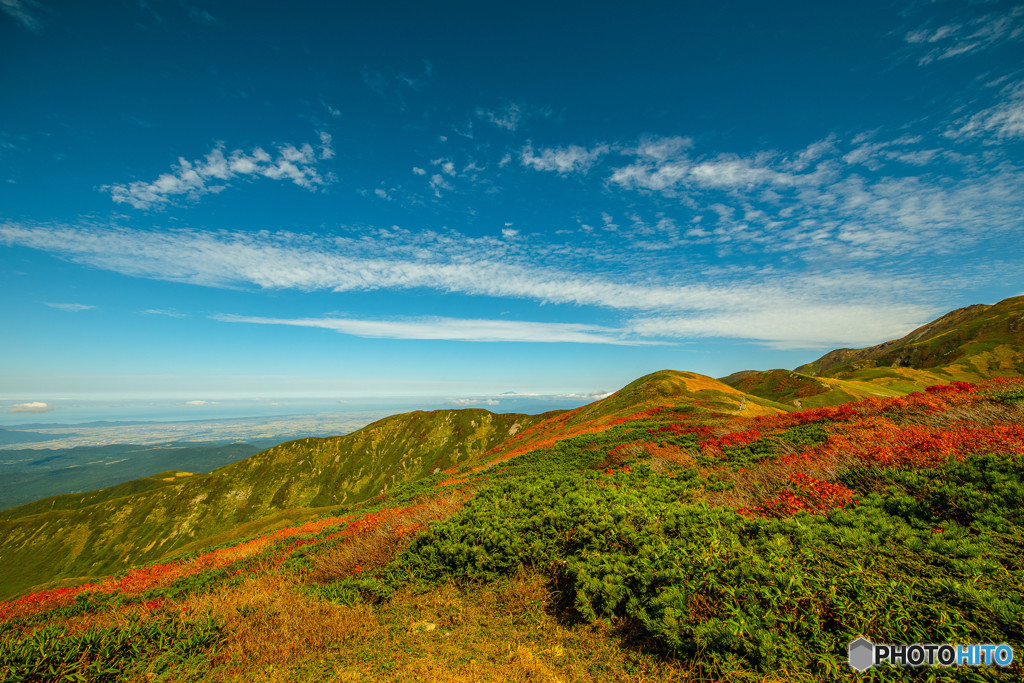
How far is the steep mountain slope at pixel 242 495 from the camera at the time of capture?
107750mm

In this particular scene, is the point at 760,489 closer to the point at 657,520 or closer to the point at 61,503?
the point at 657,520

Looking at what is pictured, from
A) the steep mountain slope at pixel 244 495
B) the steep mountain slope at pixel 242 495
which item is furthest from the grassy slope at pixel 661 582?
the steep mountain slope at pixel 242 495

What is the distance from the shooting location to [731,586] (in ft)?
22.8

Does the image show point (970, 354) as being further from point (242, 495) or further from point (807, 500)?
point (242, 495)

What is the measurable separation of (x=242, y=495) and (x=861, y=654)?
154654mm

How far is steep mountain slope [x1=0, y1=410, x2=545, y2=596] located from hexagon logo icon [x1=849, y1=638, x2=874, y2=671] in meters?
105

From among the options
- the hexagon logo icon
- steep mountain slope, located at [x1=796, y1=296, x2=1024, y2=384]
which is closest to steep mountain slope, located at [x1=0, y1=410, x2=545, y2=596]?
steep mountain slope, located at [x1=796, y1=296, x2=1024, y2=384]

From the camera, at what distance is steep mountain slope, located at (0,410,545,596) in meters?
108

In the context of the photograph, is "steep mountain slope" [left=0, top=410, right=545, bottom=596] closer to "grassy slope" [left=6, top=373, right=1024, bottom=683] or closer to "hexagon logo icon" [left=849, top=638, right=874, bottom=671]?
"grassy slope" [left=6, top=373, right=1024, bottom=683]

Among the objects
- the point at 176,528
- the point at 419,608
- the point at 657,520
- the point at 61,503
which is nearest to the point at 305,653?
the point at 419,608

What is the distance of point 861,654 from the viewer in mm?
5629

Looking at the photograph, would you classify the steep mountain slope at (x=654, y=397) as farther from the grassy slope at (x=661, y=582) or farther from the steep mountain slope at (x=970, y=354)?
the steep mountain slope at (x=970, y=354)

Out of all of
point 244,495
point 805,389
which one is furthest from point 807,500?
point 244,495

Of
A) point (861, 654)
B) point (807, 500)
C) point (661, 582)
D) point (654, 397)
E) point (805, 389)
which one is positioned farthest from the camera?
point (805, 389)
